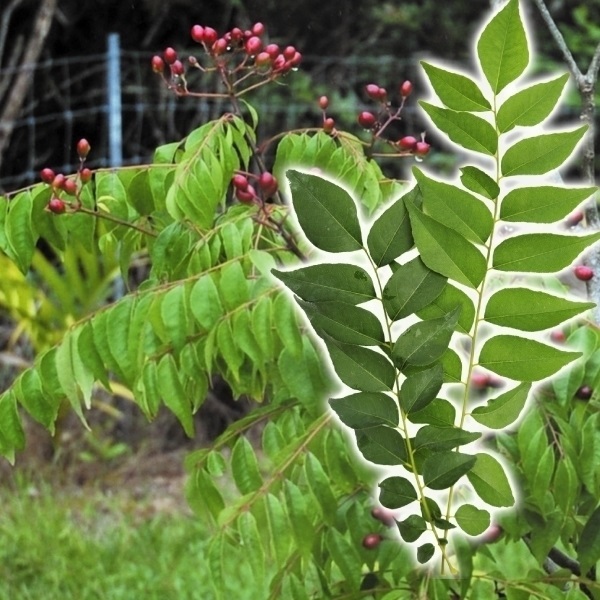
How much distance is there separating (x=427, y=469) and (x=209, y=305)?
946mm

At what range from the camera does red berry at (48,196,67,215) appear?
4.77 ft

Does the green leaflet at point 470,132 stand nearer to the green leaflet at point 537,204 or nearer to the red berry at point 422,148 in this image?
the green leaflet at point 537,204

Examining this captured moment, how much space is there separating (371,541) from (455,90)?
0.96m

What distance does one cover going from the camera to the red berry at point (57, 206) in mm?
1453

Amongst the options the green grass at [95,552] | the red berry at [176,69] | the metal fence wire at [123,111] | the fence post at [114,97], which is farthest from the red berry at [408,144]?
the metal fence wire at [123,111]

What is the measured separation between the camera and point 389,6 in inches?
274

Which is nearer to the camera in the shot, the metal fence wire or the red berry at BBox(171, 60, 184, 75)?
the red berry at BBox(171, 60, 184, 75)

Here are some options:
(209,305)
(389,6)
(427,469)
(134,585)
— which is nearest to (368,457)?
(427,469)

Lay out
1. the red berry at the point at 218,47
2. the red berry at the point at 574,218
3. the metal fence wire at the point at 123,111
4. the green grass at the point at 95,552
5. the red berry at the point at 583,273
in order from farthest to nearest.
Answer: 1. the metal fence wire at the point at 123,111
2. the green grass at the point at 95,552
3. the red berry at the point at 218,47
4. the red berry at the point at 583,273
5. the red berry at the point at 574,218

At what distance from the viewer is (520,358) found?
50cm

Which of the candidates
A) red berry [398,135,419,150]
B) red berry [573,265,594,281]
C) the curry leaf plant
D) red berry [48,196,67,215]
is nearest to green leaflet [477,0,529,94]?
the curry leaf plant

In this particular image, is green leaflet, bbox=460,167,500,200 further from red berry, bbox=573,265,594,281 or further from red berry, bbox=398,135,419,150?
red berry, bbox=398,135,419,150

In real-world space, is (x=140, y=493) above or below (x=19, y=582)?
below

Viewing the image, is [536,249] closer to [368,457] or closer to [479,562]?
[368,457]
